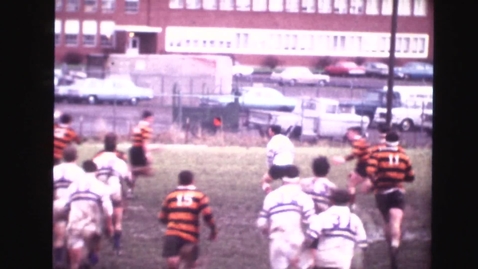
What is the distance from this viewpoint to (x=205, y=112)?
11.3 ft

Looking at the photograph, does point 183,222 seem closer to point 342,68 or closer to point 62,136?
point 62,136

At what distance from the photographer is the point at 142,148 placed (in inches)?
135

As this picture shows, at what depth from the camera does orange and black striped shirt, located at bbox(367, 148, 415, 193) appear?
3402mm

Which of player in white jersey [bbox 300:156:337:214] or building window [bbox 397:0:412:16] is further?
building window [bbox 397:0:412:16]

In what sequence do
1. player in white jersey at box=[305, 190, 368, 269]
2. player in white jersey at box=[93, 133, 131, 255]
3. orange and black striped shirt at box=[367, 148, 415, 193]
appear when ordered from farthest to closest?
orange and black striped shirt at box=[367, 148, 415, 193] → player in white jersey at box=[93, 133, 131, 255] → player in white jersey at box=[305, 190, 368, 269]

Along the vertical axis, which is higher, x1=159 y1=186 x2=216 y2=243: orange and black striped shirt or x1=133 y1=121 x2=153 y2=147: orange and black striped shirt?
x1=133 y1=121 x2=153 y2=147: orange and black striped shirt

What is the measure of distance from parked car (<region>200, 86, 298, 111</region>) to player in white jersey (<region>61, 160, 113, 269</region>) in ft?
2.25

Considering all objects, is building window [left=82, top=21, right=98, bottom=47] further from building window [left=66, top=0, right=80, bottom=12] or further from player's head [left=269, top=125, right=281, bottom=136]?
player's head [left=269, top=125, right=281, bottom=136]

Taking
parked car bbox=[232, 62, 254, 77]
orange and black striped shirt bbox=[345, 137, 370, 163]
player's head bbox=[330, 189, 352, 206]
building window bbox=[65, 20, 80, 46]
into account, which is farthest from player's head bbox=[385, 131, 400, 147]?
building window bbox=[65, 20, 80, 46]

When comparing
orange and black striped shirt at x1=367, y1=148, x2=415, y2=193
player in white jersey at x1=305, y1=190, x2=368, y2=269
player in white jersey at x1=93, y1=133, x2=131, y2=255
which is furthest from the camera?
orange and black striped shirt at x1=367, y1=148, x2=415, y2=193

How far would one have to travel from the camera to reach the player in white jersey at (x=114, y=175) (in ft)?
10.8

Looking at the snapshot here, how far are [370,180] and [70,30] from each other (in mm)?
1736

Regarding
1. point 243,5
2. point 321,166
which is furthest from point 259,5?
point 321,166
